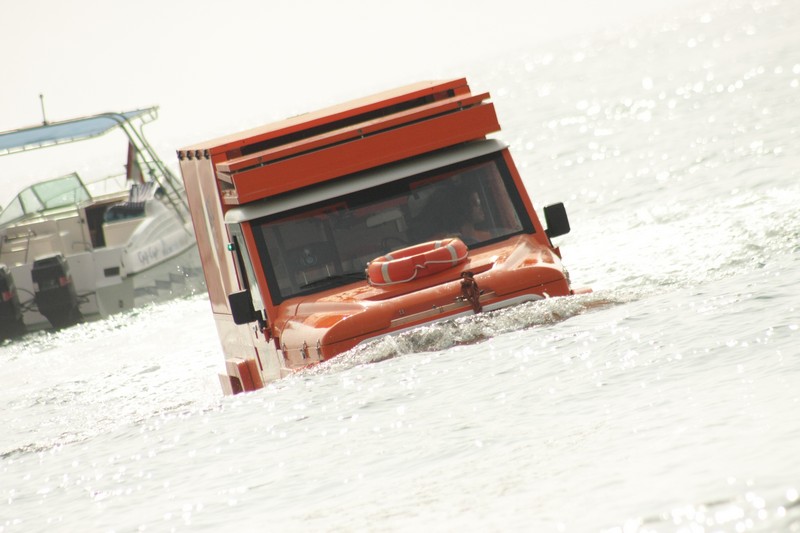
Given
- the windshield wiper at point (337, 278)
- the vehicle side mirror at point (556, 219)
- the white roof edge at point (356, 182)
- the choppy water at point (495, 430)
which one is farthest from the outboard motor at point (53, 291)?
the vehicle side mirror at point (556, 219)

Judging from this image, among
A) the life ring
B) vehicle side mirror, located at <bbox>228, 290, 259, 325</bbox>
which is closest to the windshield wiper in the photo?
the life ring

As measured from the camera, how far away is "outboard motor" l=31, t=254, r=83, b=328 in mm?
23188

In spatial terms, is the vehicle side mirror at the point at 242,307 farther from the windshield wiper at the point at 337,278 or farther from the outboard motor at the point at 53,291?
the outboard motor at the point at 53,291

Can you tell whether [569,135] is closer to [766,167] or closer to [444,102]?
[766,167]

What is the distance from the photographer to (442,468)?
19.8 feet

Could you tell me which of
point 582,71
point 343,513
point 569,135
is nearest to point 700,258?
point 343,513

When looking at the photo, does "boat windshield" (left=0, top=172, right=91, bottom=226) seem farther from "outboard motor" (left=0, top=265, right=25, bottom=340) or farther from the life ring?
the life ring

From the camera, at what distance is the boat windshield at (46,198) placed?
26859 mm

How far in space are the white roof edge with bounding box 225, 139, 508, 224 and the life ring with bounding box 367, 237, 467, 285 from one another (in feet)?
2.11

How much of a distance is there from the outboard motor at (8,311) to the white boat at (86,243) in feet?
0.06

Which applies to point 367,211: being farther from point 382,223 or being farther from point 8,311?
point 8,311

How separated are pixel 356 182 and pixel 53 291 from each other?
1508cm

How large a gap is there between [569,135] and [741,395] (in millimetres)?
43870

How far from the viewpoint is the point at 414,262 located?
8.73 metres
